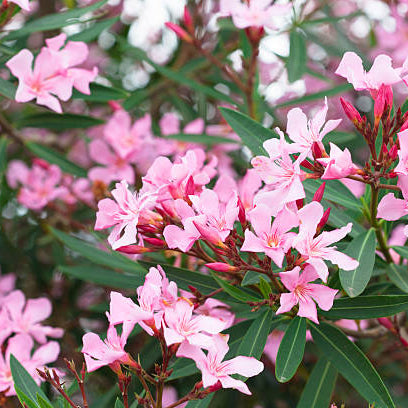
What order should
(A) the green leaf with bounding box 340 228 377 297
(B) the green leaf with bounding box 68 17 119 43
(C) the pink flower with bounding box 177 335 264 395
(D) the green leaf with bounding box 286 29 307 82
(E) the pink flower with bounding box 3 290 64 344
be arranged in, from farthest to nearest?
1. (D) the green leaf with bounding box 286 29 307 82
2. (B) the green leaf with bounding box 68 17 119 43
3. (E) the pink flower with bounding box 3 290 64 344
4. (A) the green leaf with bounding box 340 228 377 297
5. (C) the pink flower with bounding box 177 335 264 395

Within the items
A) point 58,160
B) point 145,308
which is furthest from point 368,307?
point 58,160

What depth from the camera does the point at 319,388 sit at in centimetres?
123

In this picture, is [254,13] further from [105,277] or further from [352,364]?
[352,364]

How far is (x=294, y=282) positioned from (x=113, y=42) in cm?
190

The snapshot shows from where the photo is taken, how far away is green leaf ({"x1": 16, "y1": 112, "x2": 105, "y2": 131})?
1.74 m

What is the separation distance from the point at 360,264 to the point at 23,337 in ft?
2.33

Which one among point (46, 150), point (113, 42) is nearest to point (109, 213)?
point (46, 150)

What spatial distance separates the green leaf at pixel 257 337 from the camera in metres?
1.05

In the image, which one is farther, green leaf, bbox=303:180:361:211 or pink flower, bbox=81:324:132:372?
green leaf, bbox=303:180:361:211

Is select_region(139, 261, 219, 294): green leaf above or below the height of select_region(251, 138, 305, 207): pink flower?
below

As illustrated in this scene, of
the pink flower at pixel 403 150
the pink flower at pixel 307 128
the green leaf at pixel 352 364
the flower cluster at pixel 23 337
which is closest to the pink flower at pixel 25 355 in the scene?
the flower cluster at pixel 23 337

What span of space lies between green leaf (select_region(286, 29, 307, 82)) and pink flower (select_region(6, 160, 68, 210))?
78 cm

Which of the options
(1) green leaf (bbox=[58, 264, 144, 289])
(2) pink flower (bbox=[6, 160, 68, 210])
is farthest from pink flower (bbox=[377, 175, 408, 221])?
(2) pink flower (bbox=[6, 160, 68, 210])

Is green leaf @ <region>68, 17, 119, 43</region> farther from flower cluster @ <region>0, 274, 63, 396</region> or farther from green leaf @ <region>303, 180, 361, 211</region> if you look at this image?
green leaf @ <region>303, 180, 361, 211</region>
